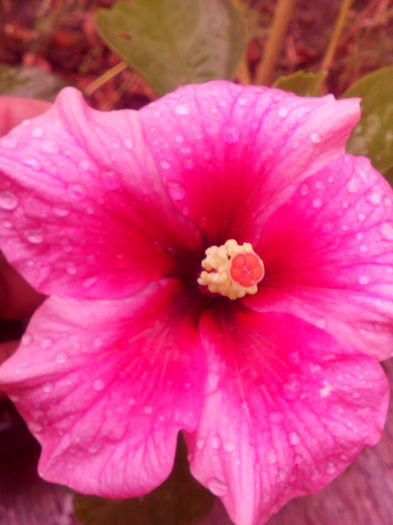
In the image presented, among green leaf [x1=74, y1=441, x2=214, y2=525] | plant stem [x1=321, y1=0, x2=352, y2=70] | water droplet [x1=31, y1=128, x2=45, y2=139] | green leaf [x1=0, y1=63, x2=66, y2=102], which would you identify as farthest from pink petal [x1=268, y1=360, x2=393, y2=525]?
plant stem [x1=321, y1=0, x2=352, y2=70]

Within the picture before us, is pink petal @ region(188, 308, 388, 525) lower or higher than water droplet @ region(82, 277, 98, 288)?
lower

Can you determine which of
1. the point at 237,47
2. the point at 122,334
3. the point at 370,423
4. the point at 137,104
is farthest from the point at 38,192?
the point at 137,104

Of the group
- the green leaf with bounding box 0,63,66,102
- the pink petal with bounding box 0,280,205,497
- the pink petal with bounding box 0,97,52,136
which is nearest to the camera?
the pink petal with bounding box 0,280,205,497

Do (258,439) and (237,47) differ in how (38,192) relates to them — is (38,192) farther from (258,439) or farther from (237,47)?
(237,47)

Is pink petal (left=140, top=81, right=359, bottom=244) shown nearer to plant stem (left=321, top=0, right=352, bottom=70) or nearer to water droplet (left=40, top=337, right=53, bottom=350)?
water droplet (left=40, top=337, right=53, bottom=350)

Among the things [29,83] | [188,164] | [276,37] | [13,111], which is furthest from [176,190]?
[276,37]

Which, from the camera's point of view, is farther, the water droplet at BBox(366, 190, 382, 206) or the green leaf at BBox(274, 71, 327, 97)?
the green leaf at BBox(274, 71, 327, 97)

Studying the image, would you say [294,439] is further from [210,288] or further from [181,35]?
[181,35]
